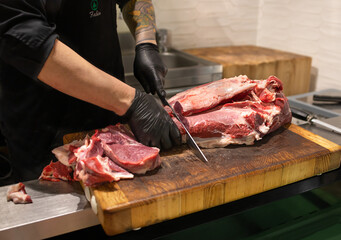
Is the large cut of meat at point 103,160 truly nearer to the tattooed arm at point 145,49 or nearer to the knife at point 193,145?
the knife at point 193,145

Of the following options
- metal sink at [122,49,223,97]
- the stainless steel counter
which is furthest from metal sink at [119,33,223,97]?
the stainless steel counter

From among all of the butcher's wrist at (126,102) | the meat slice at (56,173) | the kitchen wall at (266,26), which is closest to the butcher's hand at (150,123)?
the butcher's wrist at (126,102)

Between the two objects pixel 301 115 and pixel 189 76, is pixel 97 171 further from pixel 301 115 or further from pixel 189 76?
pixel 189 76

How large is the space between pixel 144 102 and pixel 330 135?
0.93 meters

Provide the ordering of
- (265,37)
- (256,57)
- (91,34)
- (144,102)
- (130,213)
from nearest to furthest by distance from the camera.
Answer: (130,213) < (144,102) < (91,34) < (256,57) < (265,37)

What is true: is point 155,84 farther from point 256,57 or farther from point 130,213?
point 256,57

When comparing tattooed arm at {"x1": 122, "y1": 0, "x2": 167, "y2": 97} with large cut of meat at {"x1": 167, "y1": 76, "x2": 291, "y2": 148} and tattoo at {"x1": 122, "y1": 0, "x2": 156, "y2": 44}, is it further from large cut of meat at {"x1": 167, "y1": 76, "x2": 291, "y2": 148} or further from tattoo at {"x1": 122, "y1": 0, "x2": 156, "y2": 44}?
large cut of meat at {"x1": 167, "y1": 76, "x2": 291, "y2": 148}

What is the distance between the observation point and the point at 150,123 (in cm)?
139

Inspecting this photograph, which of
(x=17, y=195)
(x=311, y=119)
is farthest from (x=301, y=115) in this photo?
(x=17, y=195)

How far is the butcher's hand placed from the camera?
1.39m

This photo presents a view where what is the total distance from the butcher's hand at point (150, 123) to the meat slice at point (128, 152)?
5cm

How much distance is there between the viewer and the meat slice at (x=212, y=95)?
1628mm

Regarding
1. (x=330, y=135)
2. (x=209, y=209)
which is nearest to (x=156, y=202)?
(x=209, y=209)

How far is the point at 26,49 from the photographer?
1.17 metres
